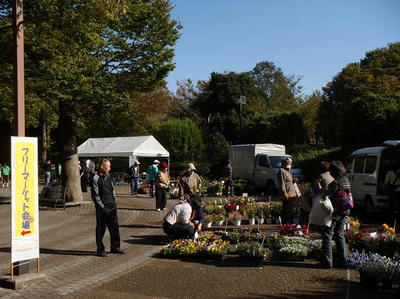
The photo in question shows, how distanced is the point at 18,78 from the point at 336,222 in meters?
5.65

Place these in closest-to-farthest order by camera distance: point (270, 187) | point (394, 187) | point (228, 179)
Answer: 1. point (394, 187)
2. point (228, 179)
3. point (270, 187)

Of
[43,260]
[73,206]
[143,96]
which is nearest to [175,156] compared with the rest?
[143,96]

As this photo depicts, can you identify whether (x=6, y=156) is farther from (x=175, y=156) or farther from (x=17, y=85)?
(x=17, y=85)

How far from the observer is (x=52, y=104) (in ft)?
53.9

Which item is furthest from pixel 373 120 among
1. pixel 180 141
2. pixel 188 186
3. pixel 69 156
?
pixel 180 141

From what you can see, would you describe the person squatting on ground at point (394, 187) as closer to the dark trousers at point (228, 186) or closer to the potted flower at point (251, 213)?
the potted flower at point (251, 213)

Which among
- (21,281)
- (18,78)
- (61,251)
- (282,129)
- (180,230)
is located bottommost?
(61,251)

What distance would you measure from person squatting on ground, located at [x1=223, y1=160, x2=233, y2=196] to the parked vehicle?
742 cm

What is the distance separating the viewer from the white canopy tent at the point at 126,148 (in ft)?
91.9

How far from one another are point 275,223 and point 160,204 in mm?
4918

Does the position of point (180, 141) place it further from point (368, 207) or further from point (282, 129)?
point (368, 207)

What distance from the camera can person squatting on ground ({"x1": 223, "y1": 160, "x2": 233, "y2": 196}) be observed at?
20109 mm

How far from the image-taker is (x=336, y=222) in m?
6.99

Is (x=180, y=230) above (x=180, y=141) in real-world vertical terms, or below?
below
